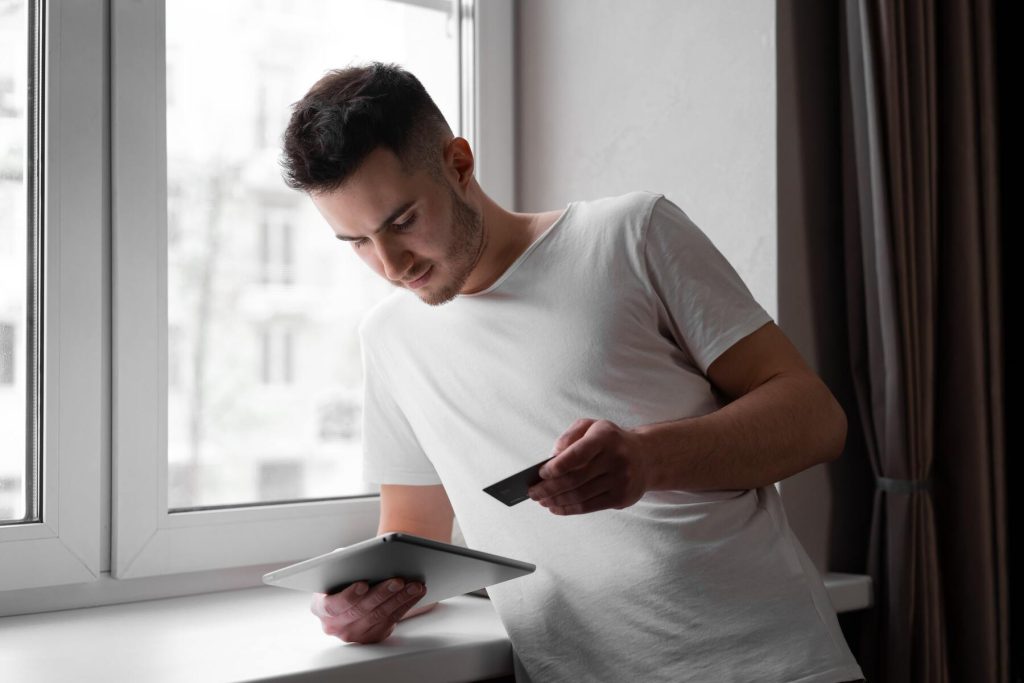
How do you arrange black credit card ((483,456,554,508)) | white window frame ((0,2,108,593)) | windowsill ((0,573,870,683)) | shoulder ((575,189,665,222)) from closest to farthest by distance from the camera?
black credit card ((483,456,554,508)), windowsill ((0,573,870,683)), shoulder ((575,189,665,222)), white window frame ((0,2,108,593))

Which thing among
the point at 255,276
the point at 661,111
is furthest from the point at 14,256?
the point at 661,111

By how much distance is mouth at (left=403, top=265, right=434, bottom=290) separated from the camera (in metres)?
1.23

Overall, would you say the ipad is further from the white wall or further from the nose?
the white wall

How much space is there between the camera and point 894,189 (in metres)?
1.50

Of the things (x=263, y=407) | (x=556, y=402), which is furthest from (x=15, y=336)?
(x=556, y=402)

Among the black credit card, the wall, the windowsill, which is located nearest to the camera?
the black credit card

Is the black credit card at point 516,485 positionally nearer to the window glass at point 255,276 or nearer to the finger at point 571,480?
the finger at point 571,480

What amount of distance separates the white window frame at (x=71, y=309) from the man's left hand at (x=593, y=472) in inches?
29.8

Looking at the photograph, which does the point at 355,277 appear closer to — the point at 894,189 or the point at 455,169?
the point at 455,169

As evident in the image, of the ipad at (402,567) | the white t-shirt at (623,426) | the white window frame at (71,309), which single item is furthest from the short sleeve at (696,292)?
the white window frame at (71,309)

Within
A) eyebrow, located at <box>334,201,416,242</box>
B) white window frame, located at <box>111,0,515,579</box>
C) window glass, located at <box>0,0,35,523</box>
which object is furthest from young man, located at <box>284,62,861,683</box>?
window glass, located at <box>0,0,35,523</box>

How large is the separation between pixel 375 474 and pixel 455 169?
0.46m

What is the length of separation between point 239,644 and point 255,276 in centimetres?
62

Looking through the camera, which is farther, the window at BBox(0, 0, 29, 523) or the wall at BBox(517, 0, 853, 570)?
the wall at BBox(517, 0, 853, 570)
